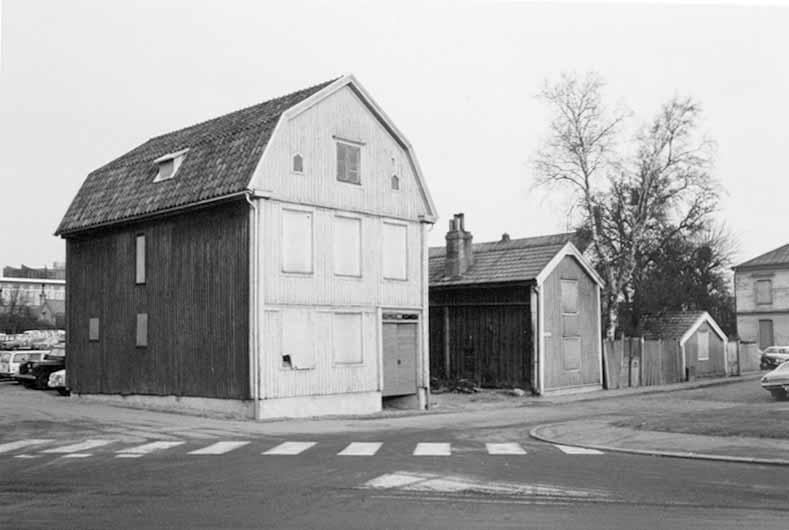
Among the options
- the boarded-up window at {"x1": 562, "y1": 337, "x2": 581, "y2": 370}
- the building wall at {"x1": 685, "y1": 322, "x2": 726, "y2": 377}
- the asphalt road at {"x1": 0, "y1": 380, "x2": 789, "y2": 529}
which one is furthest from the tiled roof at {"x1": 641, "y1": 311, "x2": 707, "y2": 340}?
the asphalt road at {"x1": 0, "y1": 380, "x2": 789, "y2": 529}

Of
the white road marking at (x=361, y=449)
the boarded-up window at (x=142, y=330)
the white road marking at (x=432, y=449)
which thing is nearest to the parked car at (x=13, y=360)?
the boarded-up window at (x=142, y=330)

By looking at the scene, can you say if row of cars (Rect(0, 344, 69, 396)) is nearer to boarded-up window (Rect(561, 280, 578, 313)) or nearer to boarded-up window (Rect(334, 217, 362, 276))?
boarded-up window (Rect(334, 217, 362, 276))

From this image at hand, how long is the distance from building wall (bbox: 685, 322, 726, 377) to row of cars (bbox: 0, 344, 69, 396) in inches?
1109

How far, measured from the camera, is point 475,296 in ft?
118

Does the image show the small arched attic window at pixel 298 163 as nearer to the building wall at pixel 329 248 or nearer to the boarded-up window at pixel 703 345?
the building wall at pixel 329 248

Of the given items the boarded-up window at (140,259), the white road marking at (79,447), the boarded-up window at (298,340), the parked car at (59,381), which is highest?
the boarded-up window at (140,259)

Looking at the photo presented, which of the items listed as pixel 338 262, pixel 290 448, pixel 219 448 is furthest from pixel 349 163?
pixel 219 448

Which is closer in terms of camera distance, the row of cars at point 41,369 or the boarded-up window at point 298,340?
the boarded-up window at point 298,340

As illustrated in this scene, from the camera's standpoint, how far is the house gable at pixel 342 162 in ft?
83.2

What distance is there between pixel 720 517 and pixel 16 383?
3788 cm

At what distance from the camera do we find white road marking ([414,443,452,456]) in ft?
51.1

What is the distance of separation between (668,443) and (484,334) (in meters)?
18.8

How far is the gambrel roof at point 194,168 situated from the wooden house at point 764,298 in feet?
140

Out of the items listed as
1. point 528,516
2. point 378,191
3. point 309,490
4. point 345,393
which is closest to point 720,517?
point 528,516
